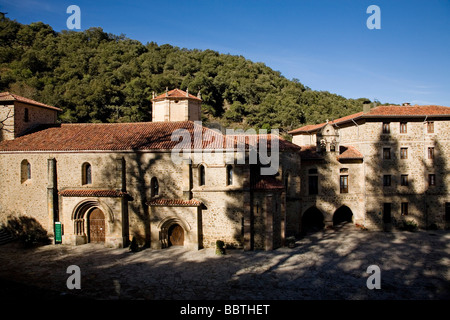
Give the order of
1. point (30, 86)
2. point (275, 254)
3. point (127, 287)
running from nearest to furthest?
1. point (127, 287)
2. point (275, 254)
3. point (30, 86)

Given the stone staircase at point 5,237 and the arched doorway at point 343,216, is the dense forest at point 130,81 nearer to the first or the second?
the stone staircase at point 5,237

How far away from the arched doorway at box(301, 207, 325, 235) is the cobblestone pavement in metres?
4.45

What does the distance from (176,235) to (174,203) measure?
250 cm

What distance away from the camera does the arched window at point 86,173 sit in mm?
19030

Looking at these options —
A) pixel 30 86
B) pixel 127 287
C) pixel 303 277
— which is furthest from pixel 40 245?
pixel 30 86

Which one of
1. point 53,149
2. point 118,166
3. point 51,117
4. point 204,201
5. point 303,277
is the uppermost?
point 51,117

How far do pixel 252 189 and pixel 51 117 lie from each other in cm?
1954

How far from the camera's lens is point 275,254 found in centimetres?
1706

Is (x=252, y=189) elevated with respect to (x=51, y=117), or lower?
lower

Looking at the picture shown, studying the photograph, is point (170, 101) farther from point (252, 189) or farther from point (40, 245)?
point (40, 245)

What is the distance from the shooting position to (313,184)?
78.7 feet

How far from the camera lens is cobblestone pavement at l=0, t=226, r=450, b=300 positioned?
12.2 meters

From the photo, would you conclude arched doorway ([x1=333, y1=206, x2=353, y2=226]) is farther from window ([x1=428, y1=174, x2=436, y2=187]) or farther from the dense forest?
the dense forest

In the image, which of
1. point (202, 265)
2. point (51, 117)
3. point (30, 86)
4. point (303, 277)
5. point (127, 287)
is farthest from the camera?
point (30, 86)
